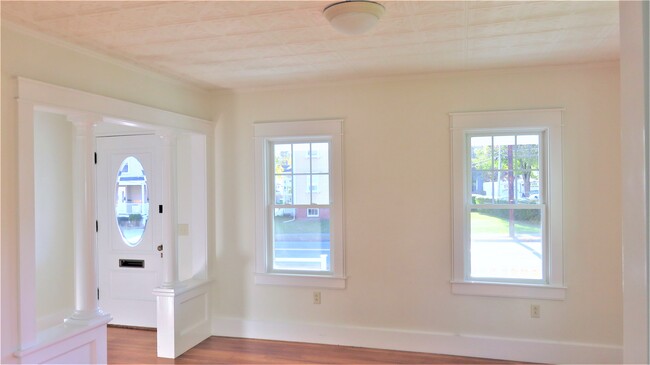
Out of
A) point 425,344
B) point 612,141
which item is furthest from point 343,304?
point 612,141

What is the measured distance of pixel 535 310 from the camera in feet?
12.0

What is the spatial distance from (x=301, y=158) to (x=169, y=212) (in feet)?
4.51

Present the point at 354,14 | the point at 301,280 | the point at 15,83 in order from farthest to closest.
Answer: the point at 301,280
the point at 15,83
the point at 354,14

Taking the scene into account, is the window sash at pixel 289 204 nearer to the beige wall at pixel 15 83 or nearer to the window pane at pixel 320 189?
the window pane at pixel 320 189

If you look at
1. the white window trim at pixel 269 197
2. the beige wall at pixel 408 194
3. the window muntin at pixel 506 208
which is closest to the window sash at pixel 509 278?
the window muntin at pixel 506 208

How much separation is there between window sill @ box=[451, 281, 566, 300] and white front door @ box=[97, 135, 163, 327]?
3.16m

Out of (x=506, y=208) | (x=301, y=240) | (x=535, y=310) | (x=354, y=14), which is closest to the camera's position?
(x=354, y=14)

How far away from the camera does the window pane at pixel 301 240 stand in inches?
167

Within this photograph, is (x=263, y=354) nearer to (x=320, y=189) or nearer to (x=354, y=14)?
(x=320, y=189)

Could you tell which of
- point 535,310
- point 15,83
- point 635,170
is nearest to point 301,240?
point 535,310

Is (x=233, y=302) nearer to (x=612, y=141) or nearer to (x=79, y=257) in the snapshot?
(x=79, y=257)

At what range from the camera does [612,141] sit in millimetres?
3512

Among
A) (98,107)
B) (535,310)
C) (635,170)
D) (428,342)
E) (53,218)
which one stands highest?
(98,107)

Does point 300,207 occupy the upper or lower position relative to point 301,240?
upper
